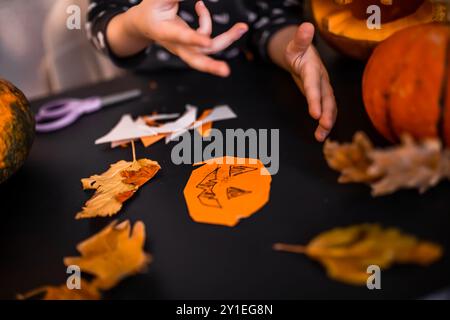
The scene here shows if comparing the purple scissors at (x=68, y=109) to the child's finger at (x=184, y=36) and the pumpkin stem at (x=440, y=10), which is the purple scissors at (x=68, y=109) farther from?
the pumpkin stem at (x=440, y=10)

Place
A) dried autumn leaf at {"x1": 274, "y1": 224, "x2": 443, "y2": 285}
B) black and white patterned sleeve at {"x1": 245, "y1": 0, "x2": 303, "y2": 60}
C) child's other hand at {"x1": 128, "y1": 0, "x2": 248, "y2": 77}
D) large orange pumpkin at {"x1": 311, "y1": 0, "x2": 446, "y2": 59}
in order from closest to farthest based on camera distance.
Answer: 1. dried autumn leaf at {"x1": 274, "y1": 224, "x2": 443, "y2": 285}
2. child's other hand at {"x1": 128, "y1": 0, "x2": 248, "y2": 77}
3. large orange pumpkin at {"x1": 311, "y1": 0, "x2": 446, "y2": 59}
4. black and white patterned sleeve at {"x1": 245, "y1": 0, "x2": 303, "y2": 60}

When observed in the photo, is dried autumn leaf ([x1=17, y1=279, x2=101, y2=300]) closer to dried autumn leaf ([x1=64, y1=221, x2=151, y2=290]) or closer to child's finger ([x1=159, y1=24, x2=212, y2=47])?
dried autumn leaf ([x1=64, y1=221, x2=151, y2=290])

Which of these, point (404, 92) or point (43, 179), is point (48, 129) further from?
point (404, 92)

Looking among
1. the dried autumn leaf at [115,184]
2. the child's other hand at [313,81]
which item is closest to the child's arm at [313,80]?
the child's other hand at [313,81]

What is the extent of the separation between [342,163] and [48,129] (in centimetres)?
49

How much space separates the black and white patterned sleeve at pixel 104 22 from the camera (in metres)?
0.74

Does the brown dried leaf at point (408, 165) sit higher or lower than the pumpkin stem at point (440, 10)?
lower

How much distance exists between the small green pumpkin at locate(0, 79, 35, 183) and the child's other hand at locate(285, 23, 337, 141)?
362mm

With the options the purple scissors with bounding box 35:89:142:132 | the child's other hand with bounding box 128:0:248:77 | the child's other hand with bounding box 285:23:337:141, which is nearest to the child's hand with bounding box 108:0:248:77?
the child's other hand with bounding box 128:0:248:77

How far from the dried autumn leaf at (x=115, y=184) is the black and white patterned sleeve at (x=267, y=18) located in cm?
39

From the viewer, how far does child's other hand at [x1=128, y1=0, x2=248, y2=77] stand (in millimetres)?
455

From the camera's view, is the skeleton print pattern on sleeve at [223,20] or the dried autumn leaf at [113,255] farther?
the skeleton print pattern on sleeve at [223,20]

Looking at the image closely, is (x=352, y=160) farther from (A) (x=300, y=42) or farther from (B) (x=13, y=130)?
(B) (x=13, y=130)

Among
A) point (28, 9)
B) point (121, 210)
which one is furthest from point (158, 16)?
point (28, 9)
